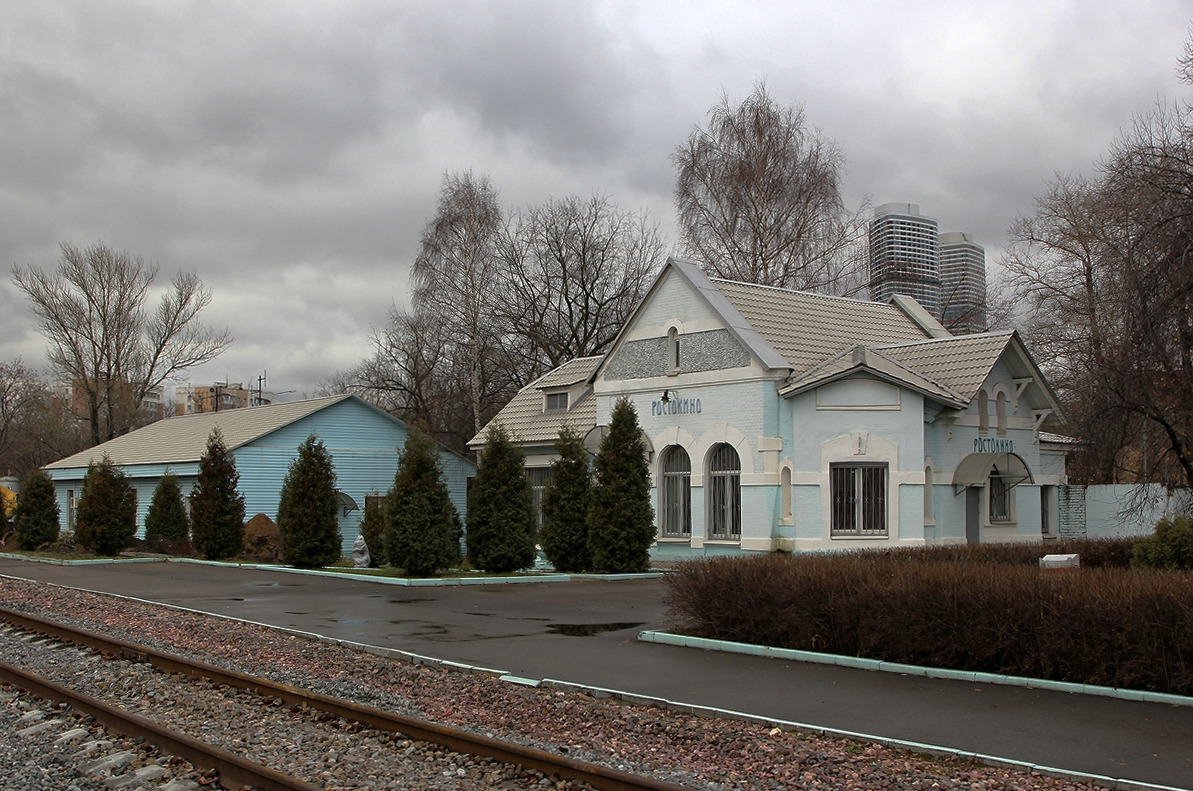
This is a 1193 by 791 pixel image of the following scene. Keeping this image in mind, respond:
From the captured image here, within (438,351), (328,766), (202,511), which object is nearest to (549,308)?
(438,351)

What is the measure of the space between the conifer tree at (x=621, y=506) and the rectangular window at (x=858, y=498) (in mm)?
4253

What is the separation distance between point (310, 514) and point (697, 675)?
16687 millimetres

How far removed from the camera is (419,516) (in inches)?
832

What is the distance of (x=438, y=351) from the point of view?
159 feet

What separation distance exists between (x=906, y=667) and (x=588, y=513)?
13005mm

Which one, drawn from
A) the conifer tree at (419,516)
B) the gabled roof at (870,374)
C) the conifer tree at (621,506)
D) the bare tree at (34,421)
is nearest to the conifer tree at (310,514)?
the conifer tree at (419,516)

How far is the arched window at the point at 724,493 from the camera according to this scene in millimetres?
25484

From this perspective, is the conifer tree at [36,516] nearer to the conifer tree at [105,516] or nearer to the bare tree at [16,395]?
the conifer tree at [105,516]

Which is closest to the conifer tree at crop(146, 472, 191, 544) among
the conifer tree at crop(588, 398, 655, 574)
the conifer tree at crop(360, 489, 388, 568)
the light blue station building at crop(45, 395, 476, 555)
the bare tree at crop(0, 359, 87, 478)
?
the light blue station building at crop(45, 395, 476, 555)

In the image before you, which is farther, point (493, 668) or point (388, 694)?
point (493, 668)

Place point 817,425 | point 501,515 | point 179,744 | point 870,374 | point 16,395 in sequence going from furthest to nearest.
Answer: point 16,395
point 817,425
point 870,374
point 501,515
point 179,744

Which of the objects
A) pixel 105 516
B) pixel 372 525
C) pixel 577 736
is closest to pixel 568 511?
pixel 372 525

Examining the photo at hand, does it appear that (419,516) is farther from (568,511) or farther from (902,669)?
(902,669)

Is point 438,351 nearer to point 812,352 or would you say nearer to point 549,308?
point 549,308
